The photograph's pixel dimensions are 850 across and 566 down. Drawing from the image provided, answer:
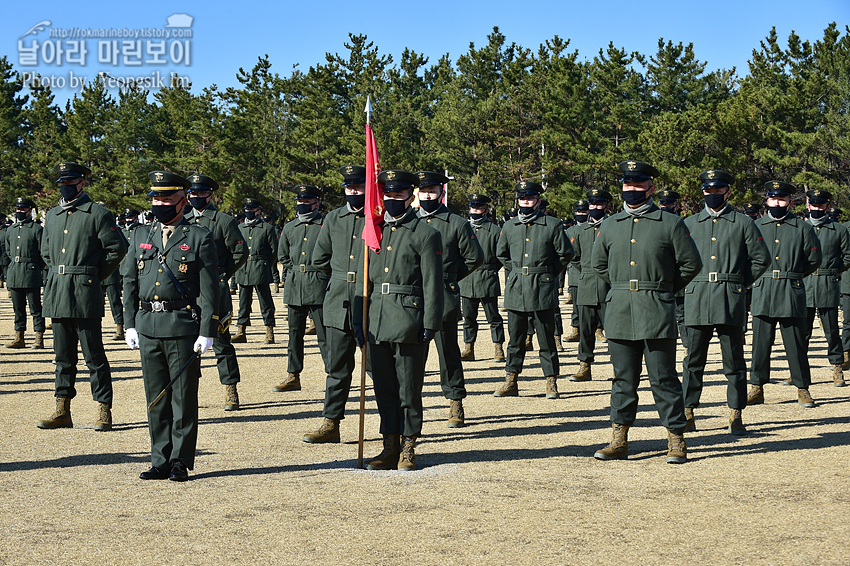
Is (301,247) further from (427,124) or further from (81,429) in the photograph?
(427,124)

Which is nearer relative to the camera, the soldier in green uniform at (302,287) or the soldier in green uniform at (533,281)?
the soldier in green uniform at (533,281)

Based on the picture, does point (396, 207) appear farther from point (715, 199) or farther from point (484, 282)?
point (484, 282)

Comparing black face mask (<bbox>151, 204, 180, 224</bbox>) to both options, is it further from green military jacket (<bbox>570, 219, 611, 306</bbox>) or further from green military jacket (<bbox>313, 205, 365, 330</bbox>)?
green military jacket (<bbox>570, 219, 611, 306</bbox>)

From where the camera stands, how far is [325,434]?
8.90 meters

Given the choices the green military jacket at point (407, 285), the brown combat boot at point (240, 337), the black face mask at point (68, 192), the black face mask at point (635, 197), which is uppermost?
the black face mask at point (68, 192)

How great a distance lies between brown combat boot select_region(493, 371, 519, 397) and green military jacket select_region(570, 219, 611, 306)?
6.35ft

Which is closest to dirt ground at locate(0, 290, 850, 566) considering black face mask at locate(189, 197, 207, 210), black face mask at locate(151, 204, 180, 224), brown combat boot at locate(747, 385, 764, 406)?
brown combat boot at locate(747, 385, 764, 406)

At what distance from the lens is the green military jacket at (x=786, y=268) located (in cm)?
1073

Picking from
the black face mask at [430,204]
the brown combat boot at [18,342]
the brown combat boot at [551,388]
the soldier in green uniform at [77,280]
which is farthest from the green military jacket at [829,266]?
the brown combat boot at [18,342]

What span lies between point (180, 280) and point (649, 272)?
374 centimetres

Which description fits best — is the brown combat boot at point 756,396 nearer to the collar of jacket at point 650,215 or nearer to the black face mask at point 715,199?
the black face mask at point 715,199

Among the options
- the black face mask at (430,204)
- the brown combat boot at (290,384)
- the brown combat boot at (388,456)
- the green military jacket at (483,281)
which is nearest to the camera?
the brown combat boot at (388,456)

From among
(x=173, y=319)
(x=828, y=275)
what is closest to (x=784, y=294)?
(x=828, y=275)

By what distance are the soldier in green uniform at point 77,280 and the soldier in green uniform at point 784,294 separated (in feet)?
22.1
